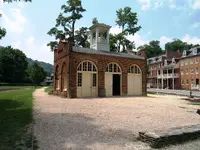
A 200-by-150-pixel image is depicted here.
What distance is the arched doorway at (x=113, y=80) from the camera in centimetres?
1858

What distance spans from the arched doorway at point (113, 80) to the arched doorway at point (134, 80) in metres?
1.25

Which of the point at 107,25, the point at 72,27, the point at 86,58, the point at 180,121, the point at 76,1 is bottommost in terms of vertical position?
the point at 180,121

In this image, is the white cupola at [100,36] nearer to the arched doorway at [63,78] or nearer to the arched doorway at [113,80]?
the arched doorway at [113,80]

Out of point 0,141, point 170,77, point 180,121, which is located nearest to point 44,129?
point 0,141

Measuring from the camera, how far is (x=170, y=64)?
53594 mm

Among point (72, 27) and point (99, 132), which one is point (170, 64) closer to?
point (72, 27)

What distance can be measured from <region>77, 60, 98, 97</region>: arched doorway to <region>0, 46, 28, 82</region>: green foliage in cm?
4939

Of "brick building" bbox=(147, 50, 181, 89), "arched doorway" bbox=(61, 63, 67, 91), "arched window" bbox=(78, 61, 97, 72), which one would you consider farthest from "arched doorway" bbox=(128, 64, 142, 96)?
"brick building" bbox=(147, 50, 181, 89)

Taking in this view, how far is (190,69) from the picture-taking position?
46.1 metres

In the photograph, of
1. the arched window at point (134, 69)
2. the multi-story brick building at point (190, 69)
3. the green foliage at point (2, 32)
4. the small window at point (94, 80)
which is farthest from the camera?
the multi-story brick building at point (190, 69)

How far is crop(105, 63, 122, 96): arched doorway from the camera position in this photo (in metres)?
18.6

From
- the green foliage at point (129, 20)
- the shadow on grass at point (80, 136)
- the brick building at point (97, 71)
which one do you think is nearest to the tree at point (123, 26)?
the green foliage at point (129, 20)

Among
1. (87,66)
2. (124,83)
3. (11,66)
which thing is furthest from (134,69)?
(11,66)

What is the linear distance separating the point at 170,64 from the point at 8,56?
50.4m
